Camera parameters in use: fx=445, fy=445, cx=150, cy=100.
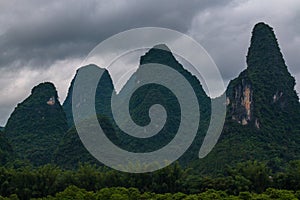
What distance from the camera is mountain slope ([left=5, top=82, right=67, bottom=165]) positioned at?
3594 cm

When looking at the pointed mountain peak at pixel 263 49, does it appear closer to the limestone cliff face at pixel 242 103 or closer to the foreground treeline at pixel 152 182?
the limestone cliff face at pixel 242 103

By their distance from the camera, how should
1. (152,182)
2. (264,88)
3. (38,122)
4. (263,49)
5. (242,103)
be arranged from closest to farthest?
1. (152,182)
2. (242,103)
3. (264,88)
4. (263,49)
5. (38,122)

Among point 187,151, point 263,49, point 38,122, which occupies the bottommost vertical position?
point 187,151

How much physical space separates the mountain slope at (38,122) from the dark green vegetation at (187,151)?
0.08m

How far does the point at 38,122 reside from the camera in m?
37.7

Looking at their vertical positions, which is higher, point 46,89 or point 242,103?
point 46,89

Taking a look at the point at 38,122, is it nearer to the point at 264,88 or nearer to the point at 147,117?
the point at 147,117

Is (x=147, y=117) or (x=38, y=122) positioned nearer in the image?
(x=147, y=117)

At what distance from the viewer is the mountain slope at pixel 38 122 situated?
118ft

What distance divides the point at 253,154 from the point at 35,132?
1910 centimetres

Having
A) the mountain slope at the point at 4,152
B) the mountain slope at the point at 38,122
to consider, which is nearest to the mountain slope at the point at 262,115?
the mountain slope at the point at 4,152

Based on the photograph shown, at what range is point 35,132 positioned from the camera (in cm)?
3703

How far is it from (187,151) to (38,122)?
1319 centimetres

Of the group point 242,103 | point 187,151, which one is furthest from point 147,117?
point 242,103
